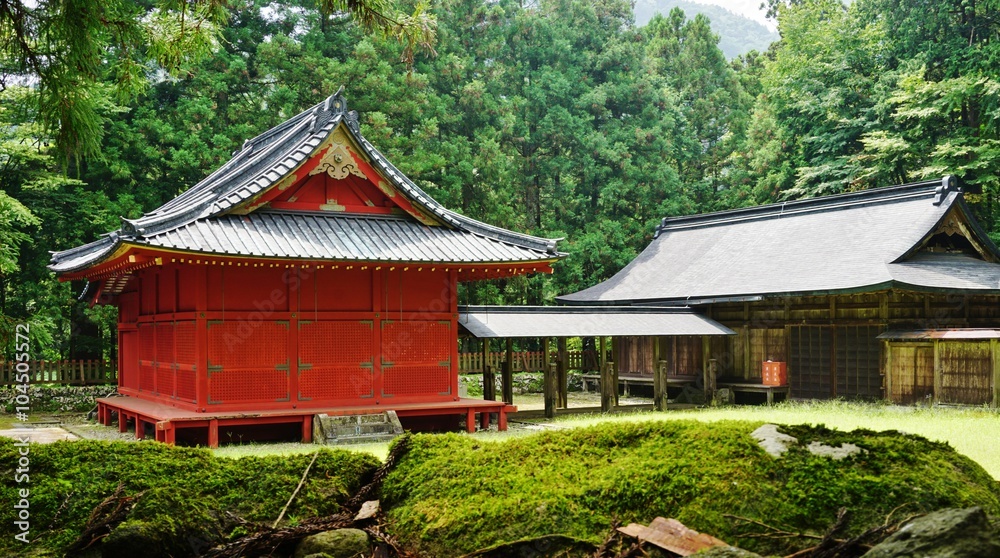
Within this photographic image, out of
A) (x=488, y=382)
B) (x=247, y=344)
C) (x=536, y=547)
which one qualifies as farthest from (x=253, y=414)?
(x=536, y=547)

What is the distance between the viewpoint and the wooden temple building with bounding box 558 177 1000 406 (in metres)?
20.5

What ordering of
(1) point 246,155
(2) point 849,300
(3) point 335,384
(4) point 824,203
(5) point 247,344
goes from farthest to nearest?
(4) point 824,203, (2) point 849,300, (1) point 246,155, (3) point 335,384, (5) point 247,344

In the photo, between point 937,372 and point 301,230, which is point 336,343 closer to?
point 301,230

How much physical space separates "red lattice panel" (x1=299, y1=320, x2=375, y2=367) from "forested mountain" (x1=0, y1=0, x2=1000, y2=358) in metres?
8.56

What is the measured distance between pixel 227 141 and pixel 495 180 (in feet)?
32.5

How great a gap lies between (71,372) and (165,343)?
888cm

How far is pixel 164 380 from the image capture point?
18.0m

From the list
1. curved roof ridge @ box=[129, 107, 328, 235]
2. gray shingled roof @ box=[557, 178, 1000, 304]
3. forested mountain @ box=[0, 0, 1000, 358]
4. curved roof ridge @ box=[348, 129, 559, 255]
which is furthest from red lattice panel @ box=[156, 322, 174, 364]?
gray shingled roof @ box=[557, 178, 1000, 304]

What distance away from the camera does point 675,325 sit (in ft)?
76.0

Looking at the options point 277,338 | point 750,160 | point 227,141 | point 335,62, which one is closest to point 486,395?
point 277,338

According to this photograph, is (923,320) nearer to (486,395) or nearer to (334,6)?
(486,395)

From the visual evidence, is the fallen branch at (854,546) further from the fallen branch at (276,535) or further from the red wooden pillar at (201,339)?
the red wooden pillar at (201,339)

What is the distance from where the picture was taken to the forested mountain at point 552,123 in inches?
1044

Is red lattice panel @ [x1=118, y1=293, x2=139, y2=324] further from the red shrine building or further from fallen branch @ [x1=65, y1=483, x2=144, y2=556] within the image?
fallen branch @ [x1=65, y1=483, x2=144, y2=556]
